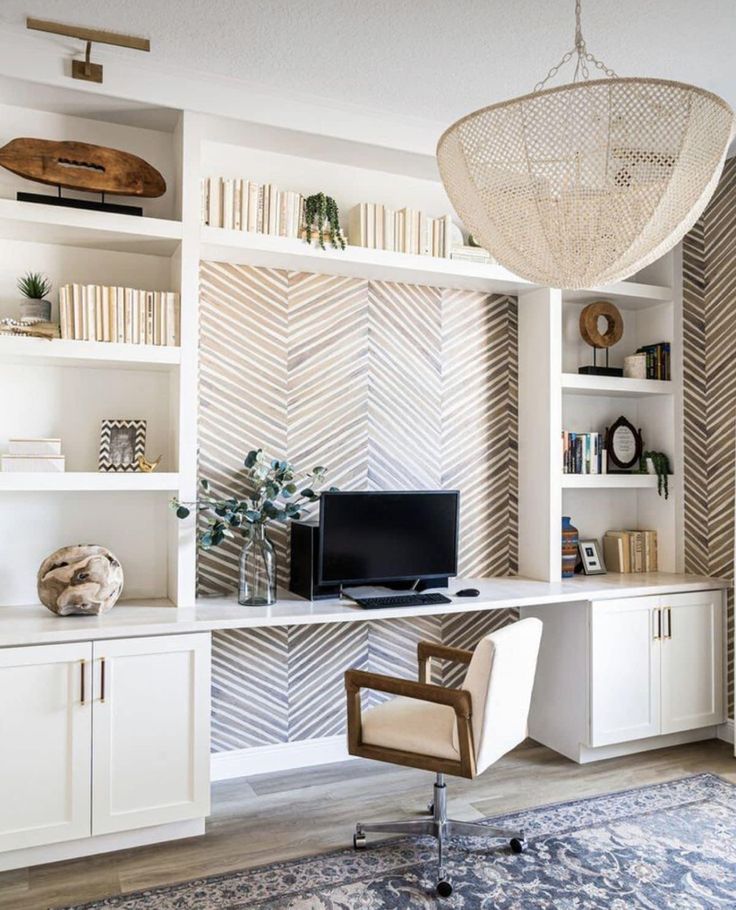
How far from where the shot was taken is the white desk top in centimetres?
258

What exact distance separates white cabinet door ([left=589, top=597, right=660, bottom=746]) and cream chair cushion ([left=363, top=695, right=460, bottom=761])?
1109 mm

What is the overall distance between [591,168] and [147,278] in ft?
7.18

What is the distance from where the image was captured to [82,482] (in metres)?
2.79

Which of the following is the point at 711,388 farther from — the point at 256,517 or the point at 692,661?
the point at 256,517

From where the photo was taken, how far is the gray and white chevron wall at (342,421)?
335cm

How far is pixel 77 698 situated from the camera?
8.35 feet

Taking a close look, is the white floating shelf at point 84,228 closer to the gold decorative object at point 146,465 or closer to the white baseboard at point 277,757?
the gold decorative object at point 146,465

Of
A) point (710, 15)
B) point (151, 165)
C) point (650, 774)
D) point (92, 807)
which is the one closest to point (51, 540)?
point (92, 807)

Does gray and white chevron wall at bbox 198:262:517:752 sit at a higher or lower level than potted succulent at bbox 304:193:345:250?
lower

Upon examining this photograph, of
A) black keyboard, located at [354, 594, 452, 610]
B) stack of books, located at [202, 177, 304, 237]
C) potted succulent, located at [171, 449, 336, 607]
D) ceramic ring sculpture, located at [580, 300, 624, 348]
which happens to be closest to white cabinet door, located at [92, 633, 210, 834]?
potted succulent, located at [171, 449, 336, 607]

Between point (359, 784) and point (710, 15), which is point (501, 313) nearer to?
point (710, 15)

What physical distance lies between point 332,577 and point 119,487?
95 cm

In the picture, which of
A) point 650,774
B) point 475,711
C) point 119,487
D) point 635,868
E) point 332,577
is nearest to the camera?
point 475,711

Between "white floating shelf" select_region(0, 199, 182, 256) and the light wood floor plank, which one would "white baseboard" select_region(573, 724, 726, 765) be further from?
"white floating shelf" select_region(0, 199, 182, 256)
